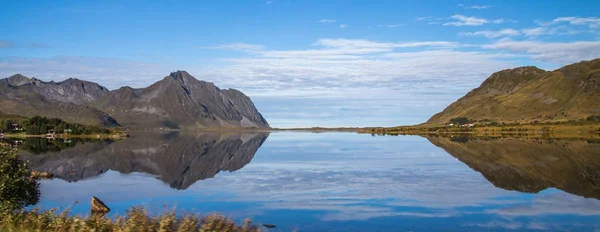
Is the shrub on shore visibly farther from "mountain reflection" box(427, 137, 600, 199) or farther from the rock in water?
"mountain reflection" box(427, 137, 600, 199)

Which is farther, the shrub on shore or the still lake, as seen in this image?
the still lake

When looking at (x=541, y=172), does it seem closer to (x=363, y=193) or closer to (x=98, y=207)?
(x=363, y=193)

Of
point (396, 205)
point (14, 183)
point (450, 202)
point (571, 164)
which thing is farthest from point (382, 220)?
point (571, 164)

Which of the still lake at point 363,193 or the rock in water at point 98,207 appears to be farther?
the rock in water at point 98,207

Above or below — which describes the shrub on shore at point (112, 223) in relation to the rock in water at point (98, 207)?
above

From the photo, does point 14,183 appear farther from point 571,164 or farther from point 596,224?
point 571,164

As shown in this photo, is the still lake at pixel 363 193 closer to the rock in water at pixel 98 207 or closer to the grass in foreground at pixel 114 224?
the rock in water at pixel 98 207

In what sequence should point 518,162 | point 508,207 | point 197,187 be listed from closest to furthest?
point 508,207 < point 197,187 < point 518,162

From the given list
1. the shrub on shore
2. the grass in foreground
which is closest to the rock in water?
the shrub on shore

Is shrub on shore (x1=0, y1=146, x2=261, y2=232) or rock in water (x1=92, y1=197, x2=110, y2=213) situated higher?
shrub on shore (x1=0, y1=146, x2=261, y2=232)

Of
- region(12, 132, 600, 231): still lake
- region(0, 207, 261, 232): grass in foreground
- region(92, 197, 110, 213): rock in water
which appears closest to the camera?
region(0, 207, 261, 232): grass in foreground

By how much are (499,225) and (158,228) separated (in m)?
23.3

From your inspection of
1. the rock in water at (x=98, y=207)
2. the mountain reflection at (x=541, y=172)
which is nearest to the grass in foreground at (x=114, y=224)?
the rock in water at (x=98, y=207)

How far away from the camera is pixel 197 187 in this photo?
57.9 meters
